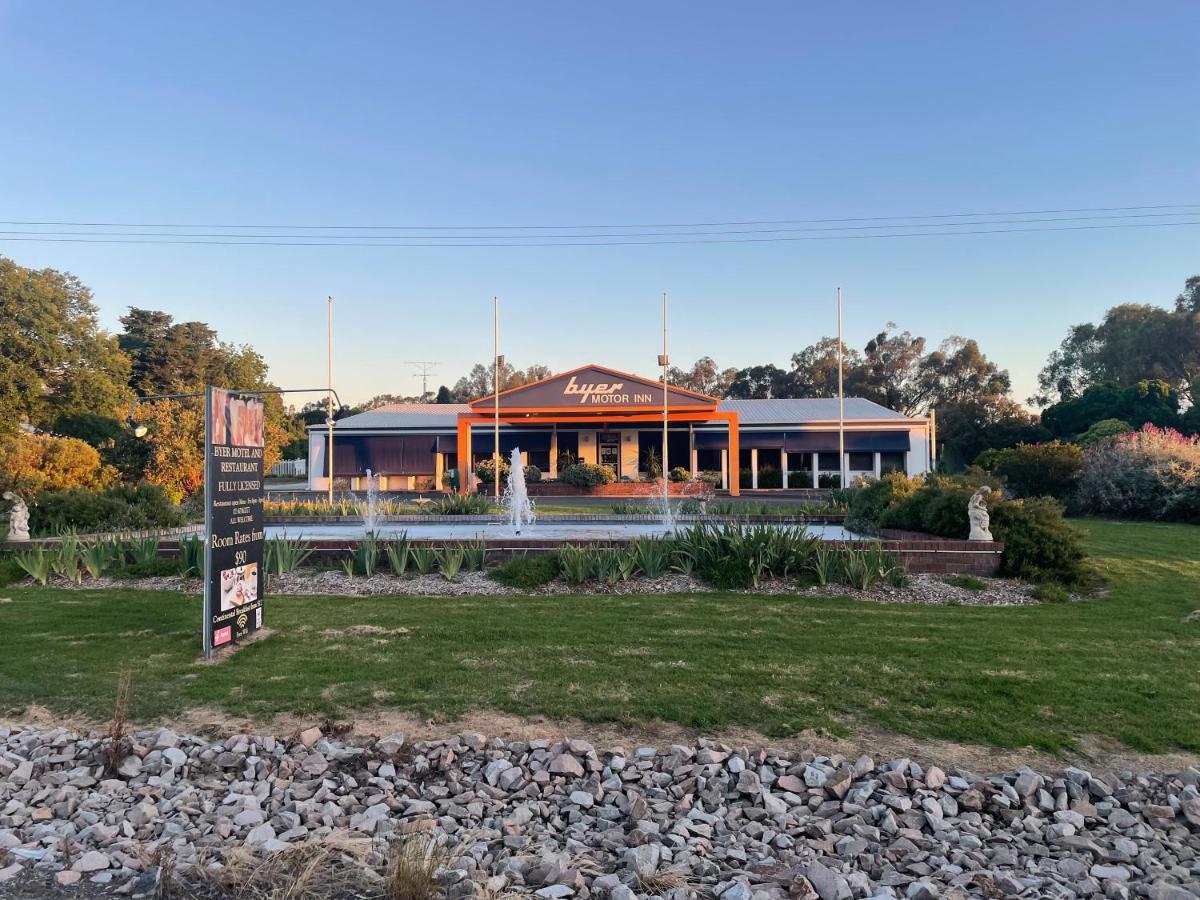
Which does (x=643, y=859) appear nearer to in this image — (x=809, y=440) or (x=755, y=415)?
(x=809, y=440)

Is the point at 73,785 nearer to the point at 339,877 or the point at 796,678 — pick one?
the point at 339,877

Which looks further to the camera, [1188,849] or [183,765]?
[183,765]

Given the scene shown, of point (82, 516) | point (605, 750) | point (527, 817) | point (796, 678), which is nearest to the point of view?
point (527, 817)

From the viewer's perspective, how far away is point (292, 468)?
53.1 meters

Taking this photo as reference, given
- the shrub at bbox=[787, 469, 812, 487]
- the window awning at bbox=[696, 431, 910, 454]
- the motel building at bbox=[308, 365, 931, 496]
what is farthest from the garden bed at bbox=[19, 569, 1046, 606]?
the shrub at bbox=[787, 469, 812, 487]

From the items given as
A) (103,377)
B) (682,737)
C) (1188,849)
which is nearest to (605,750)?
(682,737)

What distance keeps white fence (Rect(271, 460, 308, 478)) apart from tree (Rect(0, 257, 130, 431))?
57.4 feet

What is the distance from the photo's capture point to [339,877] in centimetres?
309

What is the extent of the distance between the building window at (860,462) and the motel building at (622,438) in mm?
47

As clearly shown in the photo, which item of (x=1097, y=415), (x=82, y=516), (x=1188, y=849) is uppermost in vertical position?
(x=1097, y=415)

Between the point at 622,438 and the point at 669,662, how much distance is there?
30.0m

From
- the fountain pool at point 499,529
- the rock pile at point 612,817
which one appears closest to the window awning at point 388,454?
the fountain pool at point 499,529

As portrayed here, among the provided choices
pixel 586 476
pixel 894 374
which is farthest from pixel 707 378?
pixel 586 476

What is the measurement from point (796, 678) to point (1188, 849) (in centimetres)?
237
